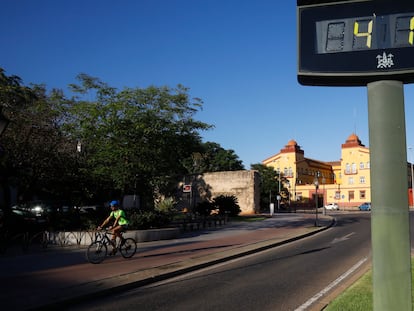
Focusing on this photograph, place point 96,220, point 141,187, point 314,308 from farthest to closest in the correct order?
point 141,187, point 96,220, point 314,308

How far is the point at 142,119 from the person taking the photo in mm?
20406

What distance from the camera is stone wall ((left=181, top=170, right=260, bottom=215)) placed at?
46.4 metres

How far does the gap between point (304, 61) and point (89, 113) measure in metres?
17.8

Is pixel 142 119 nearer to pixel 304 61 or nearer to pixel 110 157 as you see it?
pixel 110 157

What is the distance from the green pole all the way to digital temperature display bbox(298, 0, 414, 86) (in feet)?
1.19

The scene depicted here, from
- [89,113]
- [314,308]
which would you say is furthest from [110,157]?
[314,308]

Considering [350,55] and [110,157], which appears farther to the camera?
[110,157]

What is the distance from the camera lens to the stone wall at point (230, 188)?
46375 millimetres

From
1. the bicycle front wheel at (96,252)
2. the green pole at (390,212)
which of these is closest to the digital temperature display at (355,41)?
the green pole at (390,212)

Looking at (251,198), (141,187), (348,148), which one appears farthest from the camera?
(348,148)

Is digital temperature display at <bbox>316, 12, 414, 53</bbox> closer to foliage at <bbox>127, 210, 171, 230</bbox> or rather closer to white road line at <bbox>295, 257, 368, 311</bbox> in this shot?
white road line at <bbox>295, 257, 368, 311</bbox>

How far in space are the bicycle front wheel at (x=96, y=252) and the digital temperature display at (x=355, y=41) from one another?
10494 millimetres

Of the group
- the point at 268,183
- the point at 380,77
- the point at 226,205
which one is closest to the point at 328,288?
the point at 380,77

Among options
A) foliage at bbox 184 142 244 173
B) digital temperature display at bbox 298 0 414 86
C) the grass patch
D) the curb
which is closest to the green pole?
digital temperature display at bbox 298 0 414 86
